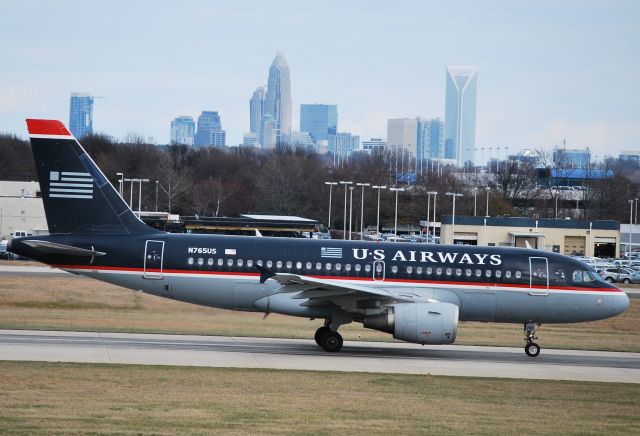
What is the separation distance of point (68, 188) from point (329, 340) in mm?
9043

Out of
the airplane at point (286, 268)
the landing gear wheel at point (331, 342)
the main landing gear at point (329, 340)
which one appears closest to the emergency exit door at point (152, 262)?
the airplane at point (286, 268)

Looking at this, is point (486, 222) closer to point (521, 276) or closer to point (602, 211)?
point (602, 211)

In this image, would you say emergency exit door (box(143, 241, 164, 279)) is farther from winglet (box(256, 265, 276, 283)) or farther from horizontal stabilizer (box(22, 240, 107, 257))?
winglet (box(256, 265, 276, 283))

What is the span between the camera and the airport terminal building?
8650 cm

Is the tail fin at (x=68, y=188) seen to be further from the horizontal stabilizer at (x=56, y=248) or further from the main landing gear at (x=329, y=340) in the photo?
the main landing gear at (x=329, y=340)

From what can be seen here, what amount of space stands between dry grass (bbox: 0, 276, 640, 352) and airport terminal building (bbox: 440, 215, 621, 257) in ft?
136

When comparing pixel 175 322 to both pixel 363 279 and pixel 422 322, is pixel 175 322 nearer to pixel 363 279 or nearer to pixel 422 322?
pixel 363 279

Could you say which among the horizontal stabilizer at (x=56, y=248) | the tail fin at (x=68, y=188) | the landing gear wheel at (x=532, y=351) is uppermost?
the tail fin at (x=68, y=188)

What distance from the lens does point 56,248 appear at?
30.2m

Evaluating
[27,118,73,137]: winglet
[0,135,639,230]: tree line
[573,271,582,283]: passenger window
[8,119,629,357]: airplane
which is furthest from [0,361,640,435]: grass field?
[0,135,639,230]: tree line

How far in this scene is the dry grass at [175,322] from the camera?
33.2m

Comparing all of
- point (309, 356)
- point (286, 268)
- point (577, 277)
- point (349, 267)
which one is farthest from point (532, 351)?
point (286, 268)

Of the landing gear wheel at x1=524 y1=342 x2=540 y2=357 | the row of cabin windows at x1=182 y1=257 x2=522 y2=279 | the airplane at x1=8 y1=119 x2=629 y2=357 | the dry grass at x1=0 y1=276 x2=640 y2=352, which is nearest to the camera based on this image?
the airplane at x1=8 y1=119 x2=629 y2=357

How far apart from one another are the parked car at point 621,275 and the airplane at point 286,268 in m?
45.1
